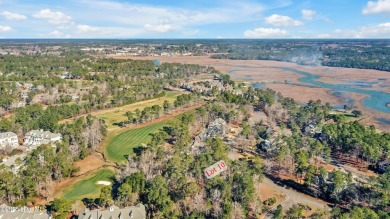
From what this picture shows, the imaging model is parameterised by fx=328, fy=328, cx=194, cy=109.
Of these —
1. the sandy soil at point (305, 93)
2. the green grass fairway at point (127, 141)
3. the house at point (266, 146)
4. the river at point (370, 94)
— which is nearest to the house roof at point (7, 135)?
the green grass fairway at point (127, 141)

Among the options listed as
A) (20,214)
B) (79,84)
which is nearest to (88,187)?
(20,214)

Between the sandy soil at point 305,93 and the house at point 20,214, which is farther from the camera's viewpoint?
the sandy soil at point 305,93

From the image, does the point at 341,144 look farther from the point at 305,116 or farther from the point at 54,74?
the point at 54,74

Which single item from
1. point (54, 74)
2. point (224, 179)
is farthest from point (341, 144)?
point (54, 74)

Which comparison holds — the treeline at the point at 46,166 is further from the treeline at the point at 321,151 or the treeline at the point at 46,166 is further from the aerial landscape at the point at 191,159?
the treeline at the point at 321,151

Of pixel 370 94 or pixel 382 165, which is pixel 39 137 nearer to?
pixel 382 165

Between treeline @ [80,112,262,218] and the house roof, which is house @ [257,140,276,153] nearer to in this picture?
treeline @ [80,112,262,218]
